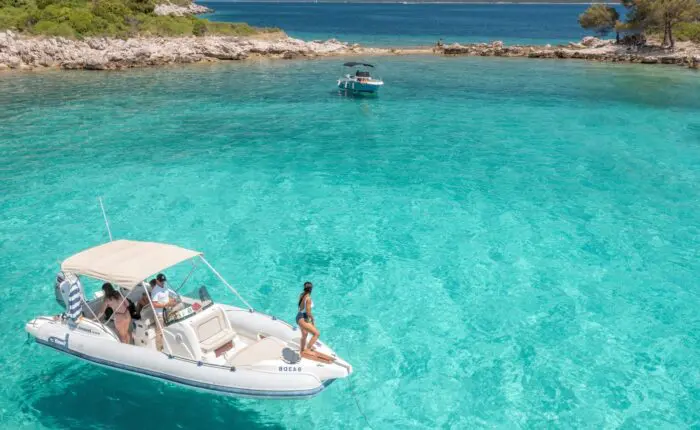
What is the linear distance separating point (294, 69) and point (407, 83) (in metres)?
14.9

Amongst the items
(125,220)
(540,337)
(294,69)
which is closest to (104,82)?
(294,69)

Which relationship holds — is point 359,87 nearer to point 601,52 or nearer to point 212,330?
point 212,330

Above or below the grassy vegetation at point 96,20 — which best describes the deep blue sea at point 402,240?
below

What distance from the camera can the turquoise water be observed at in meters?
11.8

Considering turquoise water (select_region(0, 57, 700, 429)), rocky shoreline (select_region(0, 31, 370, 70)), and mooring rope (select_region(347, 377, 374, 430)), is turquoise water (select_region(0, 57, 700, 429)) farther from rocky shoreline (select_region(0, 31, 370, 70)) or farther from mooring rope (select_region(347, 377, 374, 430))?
rocky shoreline (select_region(0, 31, 370, 70))

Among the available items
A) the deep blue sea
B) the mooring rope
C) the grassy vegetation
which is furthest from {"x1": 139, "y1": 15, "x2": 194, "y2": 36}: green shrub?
the mooring rope

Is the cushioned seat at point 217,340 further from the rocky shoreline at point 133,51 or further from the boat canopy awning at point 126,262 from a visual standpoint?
the rocky shoreline at point 133,51

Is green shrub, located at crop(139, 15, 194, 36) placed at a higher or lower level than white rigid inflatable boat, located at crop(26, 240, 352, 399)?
higher

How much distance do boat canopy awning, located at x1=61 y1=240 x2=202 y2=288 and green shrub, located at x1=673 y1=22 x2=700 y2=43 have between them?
75338 millimetres

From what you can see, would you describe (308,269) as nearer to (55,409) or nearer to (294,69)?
(55,409)

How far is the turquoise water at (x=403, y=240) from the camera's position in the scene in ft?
38.8

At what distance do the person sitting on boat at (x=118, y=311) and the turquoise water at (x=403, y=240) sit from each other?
1.62 meters

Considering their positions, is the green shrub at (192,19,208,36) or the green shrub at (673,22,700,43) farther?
the green shrub at (192,19,208,36)

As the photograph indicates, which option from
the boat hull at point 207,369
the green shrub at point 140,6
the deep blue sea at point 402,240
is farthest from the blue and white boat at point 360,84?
the green shrub at point 140,6
